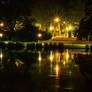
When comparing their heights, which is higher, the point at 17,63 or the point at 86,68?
the point at 17,63

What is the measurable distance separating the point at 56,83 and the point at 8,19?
4164cm

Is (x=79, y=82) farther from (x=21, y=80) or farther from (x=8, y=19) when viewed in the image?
(x=8, y=19)

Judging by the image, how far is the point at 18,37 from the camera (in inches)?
1721

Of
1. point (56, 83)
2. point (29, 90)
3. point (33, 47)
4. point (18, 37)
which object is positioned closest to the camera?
point (29, 90)

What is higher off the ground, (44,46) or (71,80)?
(44,46)

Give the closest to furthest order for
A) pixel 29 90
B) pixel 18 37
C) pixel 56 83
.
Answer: pixel 29 90 → pixel 56 83 → pixel 18 37

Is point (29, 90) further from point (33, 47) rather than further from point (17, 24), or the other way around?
point (17, 24)

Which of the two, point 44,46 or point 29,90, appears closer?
point 29,90

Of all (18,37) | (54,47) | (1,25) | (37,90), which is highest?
(1,25)

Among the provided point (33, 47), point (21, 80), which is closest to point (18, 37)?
point (33, 47)

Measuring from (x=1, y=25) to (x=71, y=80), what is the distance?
4137 cm

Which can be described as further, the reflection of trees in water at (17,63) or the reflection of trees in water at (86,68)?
the reflection of trees in water at (17,63)

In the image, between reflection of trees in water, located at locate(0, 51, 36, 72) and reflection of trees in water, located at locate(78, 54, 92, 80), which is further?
reflection of trees in water, located at locate(0, 51, 36, 72)

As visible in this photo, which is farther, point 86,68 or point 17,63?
point 17,63
